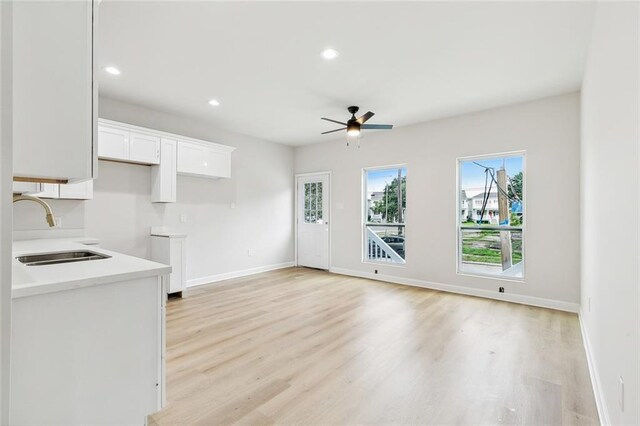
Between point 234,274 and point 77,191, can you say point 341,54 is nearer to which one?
point 77,191

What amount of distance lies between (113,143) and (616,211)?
483 cm

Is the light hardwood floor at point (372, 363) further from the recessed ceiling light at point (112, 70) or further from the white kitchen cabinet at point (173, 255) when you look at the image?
the recessed ceiling light at point (112, 70)

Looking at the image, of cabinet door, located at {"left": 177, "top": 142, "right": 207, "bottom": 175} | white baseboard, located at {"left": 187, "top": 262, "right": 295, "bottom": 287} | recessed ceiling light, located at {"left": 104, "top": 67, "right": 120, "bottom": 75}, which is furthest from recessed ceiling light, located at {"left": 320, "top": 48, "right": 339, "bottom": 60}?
white baseboard, located at {"left": 187, "top": 262, "right": 295, "bottom": 287}

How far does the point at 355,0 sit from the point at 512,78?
226 cm

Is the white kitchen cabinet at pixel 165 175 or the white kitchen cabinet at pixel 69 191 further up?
the white kitchen cabinet at pixel 165 175

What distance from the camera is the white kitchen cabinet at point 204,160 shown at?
475 cm

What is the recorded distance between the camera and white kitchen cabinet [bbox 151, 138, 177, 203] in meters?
4.52

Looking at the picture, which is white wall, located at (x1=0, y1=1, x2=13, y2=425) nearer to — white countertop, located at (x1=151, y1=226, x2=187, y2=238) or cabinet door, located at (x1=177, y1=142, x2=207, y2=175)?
white countertop, located at (x1=151, y1=226, x2=187, y2=238)

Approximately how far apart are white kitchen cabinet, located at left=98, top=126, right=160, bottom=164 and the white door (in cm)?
318

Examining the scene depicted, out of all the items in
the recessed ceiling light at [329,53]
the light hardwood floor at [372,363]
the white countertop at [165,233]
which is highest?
Answer: the recessed ceiling light at [329,53]

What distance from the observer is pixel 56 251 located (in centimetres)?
215

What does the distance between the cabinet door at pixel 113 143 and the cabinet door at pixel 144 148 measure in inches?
2.8

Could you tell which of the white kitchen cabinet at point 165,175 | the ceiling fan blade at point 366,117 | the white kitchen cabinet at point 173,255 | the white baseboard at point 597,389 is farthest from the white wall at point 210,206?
the white baseboard at point 597,389

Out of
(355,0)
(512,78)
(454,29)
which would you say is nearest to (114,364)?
(355,0)
